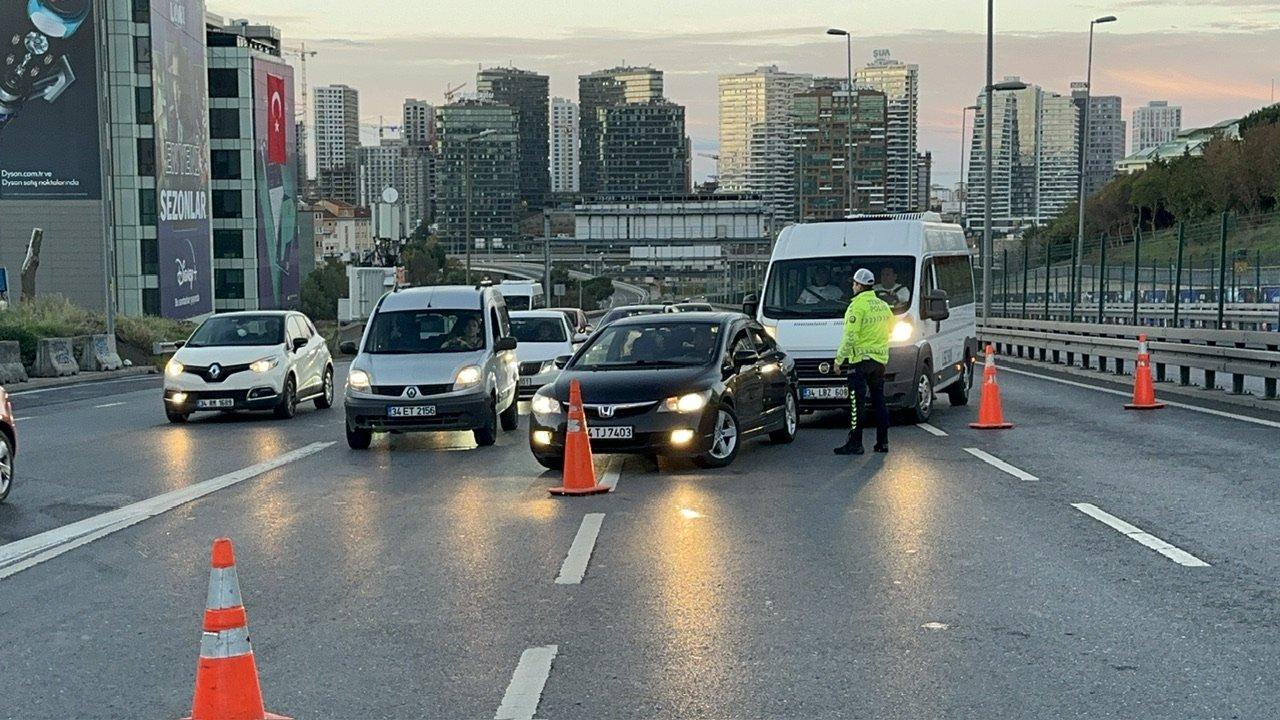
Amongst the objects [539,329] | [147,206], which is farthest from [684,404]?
[147,206]

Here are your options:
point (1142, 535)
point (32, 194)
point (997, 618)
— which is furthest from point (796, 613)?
point (32, 194)

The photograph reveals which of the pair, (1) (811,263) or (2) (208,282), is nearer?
(1) (811,263)

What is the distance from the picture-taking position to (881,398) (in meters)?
16.1

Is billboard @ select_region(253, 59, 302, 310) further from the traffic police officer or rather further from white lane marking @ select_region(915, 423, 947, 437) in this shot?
the traffic police officer

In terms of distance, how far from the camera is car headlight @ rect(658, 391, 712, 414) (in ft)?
47.5

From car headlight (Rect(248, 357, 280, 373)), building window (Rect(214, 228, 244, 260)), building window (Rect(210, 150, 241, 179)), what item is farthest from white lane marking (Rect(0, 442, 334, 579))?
building window (Rect(210, 150, 241, 179))

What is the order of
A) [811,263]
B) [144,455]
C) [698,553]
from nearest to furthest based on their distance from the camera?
[698,553] → [144,455] → [811,263]

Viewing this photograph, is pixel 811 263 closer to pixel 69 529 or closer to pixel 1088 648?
pixel 69 529

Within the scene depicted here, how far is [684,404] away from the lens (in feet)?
47.5

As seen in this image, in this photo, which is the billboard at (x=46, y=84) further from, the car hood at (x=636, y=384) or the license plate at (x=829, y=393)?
the car hood at (x=636, y=384)

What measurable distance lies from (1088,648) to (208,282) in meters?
101

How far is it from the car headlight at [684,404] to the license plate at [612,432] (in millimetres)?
344

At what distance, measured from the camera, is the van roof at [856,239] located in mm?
20047

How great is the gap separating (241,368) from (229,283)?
9768 centimetres
